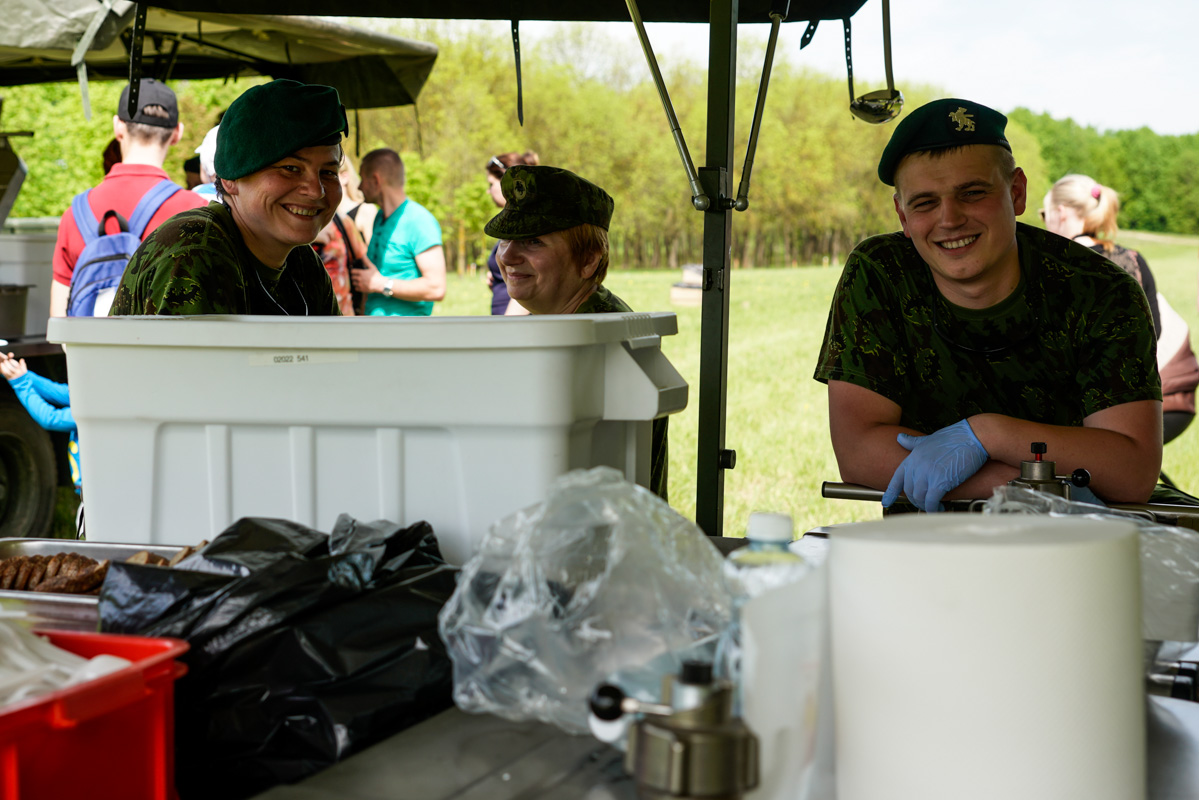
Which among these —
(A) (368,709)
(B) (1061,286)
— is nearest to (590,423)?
(A) (368,709)

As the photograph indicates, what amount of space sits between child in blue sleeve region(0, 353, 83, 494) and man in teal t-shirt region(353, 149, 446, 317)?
121 centimetres

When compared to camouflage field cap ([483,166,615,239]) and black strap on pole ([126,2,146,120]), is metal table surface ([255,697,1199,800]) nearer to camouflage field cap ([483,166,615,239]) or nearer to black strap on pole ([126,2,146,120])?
camouflage field cap ([483,166,615,239])

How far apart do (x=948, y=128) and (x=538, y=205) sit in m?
0.84

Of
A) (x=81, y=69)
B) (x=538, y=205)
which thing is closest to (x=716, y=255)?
(x=538, y=205)

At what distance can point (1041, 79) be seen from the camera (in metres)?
12.3

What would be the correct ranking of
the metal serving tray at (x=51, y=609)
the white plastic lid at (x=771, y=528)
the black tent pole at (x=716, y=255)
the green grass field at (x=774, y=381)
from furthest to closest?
the green grass field at (x=774, y=381), the black tent pole at (x=716, y=255), the metal serving tray at (x=51, y=609), the white plastic lid at (x=771, y=528)

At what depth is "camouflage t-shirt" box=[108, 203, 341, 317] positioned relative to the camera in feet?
5.28

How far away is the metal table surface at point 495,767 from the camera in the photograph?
2.55 ft

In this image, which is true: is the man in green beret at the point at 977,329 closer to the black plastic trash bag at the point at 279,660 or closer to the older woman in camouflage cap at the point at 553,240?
the older woman in camouflage cap at the point at 553,240

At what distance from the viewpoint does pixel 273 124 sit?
72.6 inches

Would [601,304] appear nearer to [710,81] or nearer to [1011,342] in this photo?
[710,81]

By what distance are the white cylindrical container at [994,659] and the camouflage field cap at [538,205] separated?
1.66 m

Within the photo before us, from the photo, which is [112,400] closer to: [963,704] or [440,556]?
A: [440,556]

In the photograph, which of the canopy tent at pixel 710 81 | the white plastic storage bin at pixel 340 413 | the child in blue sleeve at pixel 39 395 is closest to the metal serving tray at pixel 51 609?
the white plastic storage bin at pixel 340 413
